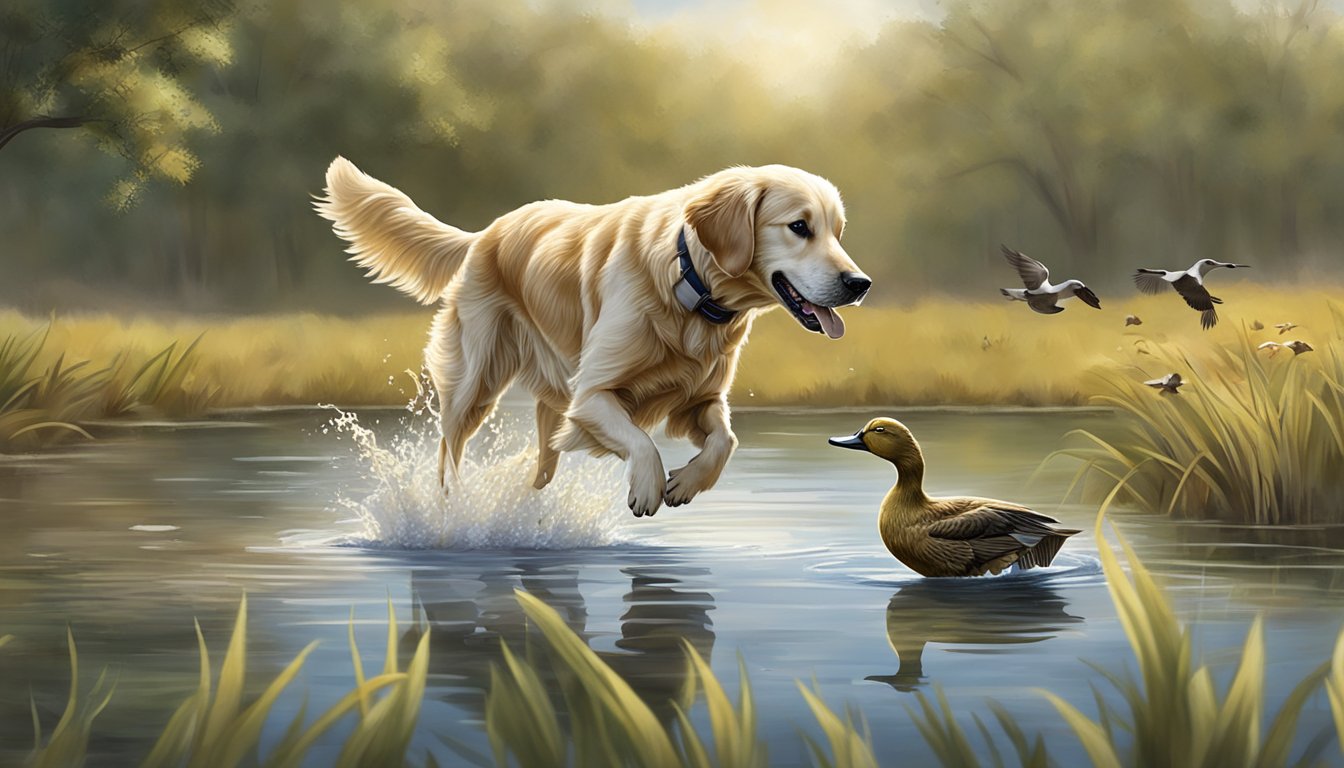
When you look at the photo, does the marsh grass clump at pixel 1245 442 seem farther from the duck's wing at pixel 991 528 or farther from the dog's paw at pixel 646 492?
the dog's paw at pixel 646 492

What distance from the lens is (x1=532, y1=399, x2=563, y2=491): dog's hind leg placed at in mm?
9164

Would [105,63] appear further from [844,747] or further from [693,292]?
[844,747]

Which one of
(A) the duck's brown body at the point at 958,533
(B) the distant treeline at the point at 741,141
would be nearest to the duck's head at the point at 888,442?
(A) the duck's brown body at the point at 958,533

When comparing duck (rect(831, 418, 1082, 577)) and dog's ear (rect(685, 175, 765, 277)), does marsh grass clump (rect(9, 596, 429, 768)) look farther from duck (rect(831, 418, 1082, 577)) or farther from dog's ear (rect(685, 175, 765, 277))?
duck (rect(831, 418, 1082, 577))

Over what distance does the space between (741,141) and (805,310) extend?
34.7 m

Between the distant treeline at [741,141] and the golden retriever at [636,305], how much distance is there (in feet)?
77.6

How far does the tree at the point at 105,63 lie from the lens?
67.4ft

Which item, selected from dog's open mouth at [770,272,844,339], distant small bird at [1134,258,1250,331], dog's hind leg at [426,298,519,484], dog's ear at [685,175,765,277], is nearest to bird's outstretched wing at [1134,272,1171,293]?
distant small bird at [1134,258,1250,331]

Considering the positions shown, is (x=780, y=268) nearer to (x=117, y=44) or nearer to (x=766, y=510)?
(x=766, y=510)

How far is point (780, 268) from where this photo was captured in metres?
7.41

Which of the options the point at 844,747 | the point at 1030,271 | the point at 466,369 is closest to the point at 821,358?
the point at 466,369

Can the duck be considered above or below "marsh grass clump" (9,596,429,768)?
above

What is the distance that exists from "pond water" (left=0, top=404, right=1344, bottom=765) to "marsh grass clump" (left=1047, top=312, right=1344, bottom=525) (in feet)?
1.44

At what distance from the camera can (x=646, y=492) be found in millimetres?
7359
